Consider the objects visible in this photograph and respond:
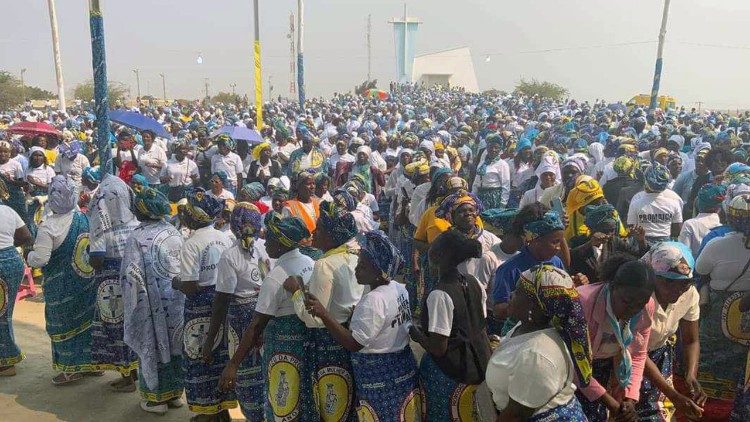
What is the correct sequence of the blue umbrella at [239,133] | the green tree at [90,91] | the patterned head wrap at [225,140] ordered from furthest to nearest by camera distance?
the green tree at [90,91] < the blue umbrella at [239,133] < the patterned head wrap at [225,140]

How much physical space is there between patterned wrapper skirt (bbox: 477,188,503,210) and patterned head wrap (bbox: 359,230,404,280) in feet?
20.7

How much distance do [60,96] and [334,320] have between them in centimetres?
2239

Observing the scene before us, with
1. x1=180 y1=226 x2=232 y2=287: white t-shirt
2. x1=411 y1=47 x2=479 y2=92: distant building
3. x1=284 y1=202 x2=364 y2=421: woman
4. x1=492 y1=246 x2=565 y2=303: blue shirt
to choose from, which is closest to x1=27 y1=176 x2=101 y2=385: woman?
x1=180 y1=226 x2=232 y2=287: white t-shirt

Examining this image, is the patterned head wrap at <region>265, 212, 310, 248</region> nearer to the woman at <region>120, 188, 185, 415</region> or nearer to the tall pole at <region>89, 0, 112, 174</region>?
the woman at <region>120, 188, 185, 415</region>

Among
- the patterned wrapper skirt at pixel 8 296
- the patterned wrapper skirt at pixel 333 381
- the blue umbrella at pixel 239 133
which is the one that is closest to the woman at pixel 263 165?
the blue umbrella at pixel 239 133

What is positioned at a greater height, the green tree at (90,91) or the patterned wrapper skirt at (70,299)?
the green tree at (90,91)

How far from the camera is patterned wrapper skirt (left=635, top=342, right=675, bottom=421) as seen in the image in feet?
10.7

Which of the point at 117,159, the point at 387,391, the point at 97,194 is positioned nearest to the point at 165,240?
the point at 97,194

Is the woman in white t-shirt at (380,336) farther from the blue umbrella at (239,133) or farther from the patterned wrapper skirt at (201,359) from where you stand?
the blue umbrella at (239,133)

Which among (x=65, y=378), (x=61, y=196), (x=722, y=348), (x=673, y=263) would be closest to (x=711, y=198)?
(x=722, y=348)

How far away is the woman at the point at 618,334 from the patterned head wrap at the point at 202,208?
2.62 meters

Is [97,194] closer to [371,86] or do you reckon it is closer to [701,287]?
[701,287]

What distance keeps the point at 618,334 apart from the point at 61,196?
15.4 ft

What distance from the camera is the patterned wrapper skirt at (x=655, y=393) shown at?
326cm
